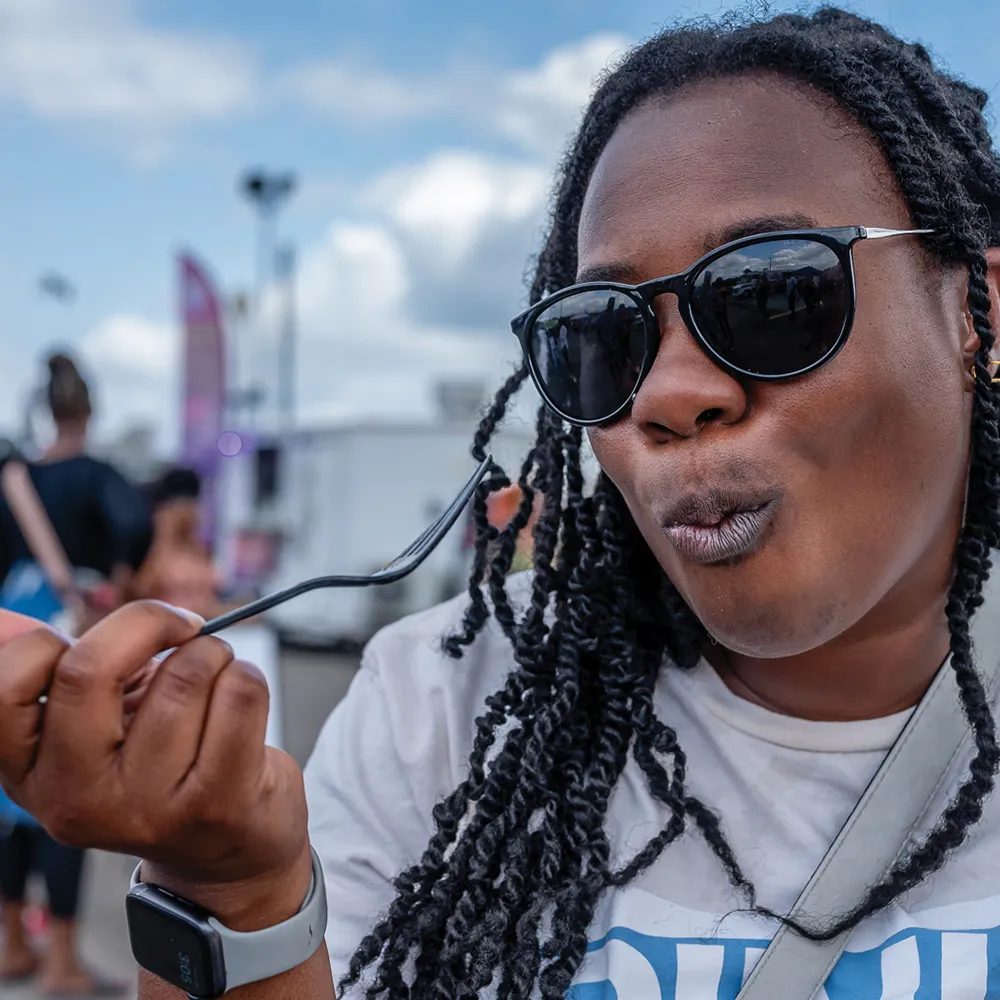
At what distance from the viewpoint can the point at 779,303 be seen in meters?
1.40

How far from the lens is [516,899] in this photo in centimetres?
154

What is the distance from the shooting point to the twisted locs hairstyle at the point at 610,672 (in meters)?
1.51

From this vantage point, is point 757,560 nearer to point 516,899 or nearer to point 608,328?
point 608,328

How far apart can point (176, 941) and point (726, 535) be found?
2.54ft

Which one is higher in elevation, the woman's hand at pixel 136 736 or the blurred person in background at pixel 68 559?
the woman's hand at pixel 136 736

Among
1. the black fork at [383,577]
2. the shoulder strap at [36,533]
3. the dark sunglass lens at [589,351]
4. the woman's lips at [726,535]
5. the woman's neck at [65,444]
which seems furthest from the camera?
the woman's neck at [65,444]

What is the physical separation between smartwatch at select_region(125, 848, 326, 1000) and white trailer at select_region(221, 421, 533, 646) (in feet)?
35.4

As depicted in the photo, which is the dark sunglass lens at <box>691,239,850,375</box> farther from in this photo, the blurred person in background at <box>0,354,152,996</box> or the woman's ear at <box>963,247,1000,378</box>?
the blurred person in background at <box>0,354,152,996</box>

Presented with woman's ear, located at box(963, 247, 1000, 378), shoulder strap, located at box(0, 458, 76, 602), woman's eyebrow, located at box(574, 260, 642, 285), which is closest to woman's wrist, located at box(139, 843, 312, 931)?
woman's eyebrow, located at box(574, 260, 642, 285)

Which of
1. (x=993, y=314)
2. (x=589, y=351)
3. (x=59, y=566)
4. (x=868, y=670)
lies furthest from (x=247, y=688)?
(x=59, y=566)

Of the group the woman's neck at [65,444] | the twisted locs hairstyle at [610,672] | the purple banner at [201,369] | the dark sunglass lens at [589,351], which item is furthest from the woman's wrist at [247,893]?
the purple banner at [201,369]

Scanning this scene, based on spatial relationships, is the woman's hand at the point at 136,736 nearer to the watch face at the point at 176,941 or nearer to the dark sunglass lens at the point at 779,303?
the watch face at the point at 176,941

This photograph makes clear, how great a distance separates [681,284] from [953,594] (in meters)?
0.61

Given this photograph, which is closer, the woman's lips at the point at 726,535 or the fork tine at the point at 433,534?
the fork tine at the point at 433,534
